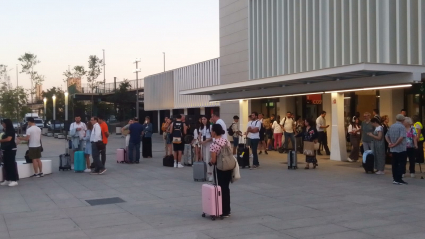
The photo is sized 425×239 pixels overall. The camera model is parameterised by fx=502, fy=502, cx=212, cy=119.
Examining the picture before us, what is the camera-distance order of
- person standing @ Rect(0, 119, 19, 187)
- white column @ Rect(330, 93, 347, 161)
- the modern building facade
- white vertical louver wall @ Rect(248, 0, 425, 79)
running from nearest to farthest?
1. person standing @ Rect(0, 119, 19, 187)
2. the modern building facade
3. white vertical louver wall @ Rect(248, 0, 425, 79)
4. white column @ Rect(330, 93, 347, 161)

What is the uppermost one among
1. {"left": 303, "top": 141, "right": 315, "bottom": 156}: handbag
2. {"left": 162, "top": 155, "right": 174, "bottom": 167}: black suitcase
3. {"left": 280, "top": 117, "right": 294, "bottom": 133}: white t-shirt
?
{"left": 280, "top": 117, "right": 294, "bottom": 133}: white t-shirt

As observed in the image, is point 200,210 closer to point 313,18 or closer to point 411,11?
point 411,11

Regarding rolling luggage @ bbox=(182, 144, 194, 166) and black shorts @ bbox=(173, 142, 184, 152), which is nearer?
black shorts @ bbox=(173, 142, 184, 152)

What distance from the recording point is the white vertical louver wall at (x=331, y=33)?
17.7 meters

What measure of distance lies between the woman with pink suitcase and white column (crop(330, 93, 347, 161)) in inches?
413

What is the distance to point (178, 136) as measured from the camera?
54.3 ft

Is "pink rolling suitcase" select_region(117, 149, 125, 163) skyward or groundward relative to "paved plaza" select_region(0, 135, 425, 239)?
skyward

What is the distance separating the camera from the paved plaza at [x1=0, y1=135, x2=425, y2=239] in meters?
7.88

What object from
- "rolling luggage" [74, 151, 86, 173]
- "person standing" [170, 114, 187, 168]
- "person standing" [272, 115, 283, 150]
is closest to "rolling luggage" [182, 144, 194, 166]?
"person standing" [170, 114, 187, 168]

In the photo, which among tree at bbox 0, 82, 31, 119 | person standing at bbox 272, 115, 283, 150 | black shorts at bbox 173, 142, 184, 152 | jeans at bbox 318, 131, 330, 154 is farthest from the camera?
Answer: tree at bbox 0, 82, 31, 119

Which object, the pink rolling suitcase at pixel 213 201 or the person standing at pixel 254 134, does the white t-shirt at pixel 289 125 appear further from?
the pink rolling suitcase at pixel 213 201

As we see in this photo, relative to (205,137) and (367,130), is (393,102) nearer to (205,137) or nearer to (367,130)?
(367,130)

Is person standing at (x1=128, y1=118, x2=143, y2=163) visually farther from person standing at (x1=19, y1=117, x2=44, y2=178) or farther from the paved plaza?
person standing at (x1=19, y1=117, x2=44, y2=178)

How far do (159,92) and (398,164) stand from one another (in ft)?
120
